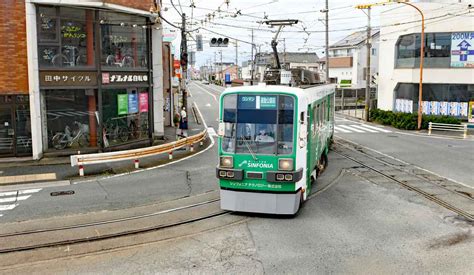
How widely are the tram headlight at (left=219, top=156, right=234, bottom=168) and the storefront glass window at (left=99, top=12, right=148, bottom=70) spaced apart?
38.9 feet

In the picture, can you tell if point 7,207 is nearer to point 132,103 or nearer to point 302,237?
point 302,237

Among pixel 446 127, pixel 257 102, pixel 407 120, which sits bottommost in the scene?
pixel 446 127

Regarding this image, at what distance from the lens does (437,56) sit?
35.3 meters

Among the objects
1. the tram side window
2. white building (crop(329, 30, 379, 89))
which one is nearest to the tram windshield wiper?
the tram side window

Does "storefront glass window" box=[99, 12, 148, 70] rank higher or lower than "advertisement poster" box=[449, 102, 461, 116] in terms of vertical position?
higher

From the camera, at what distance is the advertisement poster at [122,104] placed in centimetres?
2261

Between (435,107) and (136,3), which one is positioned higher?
(136,3)

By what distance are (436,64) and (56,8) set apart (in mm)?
26747

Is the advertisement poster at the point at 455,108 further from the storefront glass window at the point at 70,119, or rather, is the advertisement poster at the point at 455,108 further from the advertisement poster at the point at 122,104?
the storefront glass window at the point at 70,119

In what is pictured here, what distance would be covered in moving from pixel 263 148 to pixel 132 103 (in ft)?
44.1

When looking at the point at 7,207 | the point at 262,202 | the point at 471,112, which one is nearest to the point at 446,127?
the point at 471,112

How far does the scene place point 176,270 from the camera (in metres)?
8.64

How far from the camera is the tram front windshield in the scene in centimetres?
1153

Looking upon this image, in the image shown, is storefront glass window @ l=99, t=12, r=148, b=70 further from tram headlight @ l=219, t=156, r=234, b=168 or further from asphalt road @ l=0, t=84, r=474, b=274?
tram headlight @ l=219, t=156, r=234, b=168
